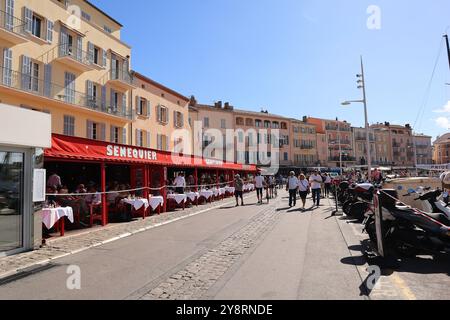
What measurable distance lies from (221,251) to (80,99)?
77.4 ft

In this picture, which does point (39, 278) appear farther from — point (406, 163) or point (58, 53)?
point (406, 163)

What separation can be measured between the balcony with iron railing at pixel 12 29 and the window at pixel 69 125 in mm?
5910

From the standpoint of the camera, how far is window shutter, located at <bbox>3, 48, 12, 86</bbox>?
21359 millimetres

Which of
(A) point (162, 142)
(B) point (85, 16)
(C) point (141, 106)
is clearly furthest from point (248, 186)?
(B) point (85, 16)

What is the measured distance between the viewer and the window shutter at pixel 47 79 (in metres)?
24.1

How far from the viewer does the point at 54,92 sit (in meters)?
24.8

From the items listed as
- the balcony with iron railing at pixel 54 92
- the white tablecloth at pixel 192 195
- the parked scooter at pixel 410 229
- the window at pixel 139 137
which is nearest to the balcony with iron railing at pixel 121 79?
the balcony with iron railing at pixel 54 92

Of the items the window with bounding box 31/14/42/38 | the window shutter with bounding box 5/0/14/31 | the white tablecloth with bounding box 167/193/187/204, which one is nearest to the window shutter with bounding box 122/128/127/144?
the window with bounding box 31/14/42/38

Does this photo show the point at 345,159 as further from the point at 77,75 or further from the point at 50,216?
the point at 50,216

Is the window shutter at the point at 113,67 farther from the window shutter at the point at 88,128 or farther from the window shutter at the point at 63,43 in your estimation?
the window shutter at the point at 63,43

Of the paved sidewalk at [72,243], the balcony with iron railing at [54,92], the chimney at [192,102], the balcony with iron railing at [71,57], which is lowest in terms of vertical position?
the paved sidewalk at [72,243]

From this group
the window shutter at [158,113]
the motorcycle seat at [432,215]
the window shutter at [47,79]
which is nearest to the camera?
the motorcycle seat at [432,215]

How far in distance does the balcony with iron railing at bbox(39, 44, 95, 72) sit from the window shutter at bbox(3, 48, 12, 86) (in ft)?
8.70
